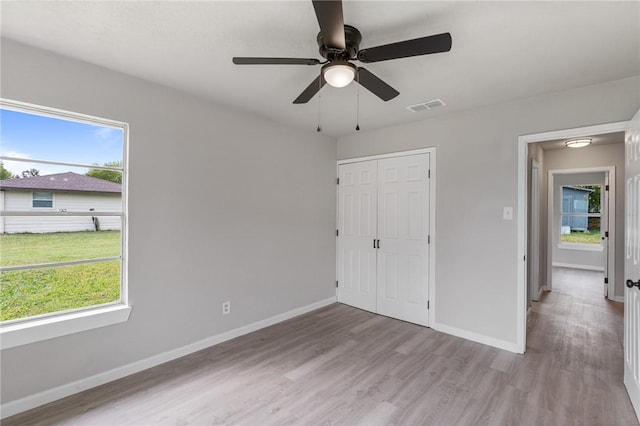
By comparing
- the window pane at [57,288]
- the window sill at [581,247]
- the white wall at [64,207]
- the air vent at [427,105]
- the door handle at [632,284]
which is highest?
the air vent at [427,105]

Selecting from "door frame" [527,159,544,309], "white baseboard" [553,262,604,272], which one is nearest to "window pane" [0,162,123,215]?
"door frame" [527,159,544,309]

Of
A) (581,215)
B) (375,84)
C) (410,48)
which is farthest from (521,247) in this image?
(581,215)

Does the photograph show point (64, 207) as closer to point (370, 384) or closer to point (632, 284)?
point (370, 384)

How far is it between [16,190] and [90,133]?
64cm

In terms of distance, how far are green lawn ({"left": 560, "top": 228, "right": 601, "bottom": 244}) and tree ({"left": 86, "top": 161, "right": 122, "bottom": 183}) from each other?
29.7 ft

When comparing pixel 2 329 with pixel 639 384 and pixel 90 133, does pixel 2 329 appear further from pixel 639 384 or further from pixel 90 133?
pixel 639 384

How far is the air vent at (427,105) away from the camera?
9.96ft

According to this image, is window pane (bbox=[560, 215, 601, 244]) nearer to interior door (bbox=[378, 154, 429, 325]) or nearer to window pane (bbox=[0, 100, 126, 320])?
interior door (bbox=[378, 154, 429, 325])

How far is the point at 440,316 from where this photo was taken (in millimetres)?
3500

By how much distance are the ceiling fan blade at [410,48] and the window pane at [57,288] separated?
2529 mm

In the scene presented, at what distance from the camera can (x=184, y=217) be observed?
9.36ft

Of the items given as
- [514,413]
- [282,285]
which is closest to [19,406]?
[282,285]

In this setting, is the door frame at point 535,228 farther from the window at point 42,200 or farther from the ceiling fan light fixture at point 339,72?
the window at point 42,200

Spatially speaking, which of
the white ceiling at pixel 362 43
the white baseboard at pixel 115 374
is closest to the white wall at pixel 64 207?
the white ceiling at pixel 362 43
